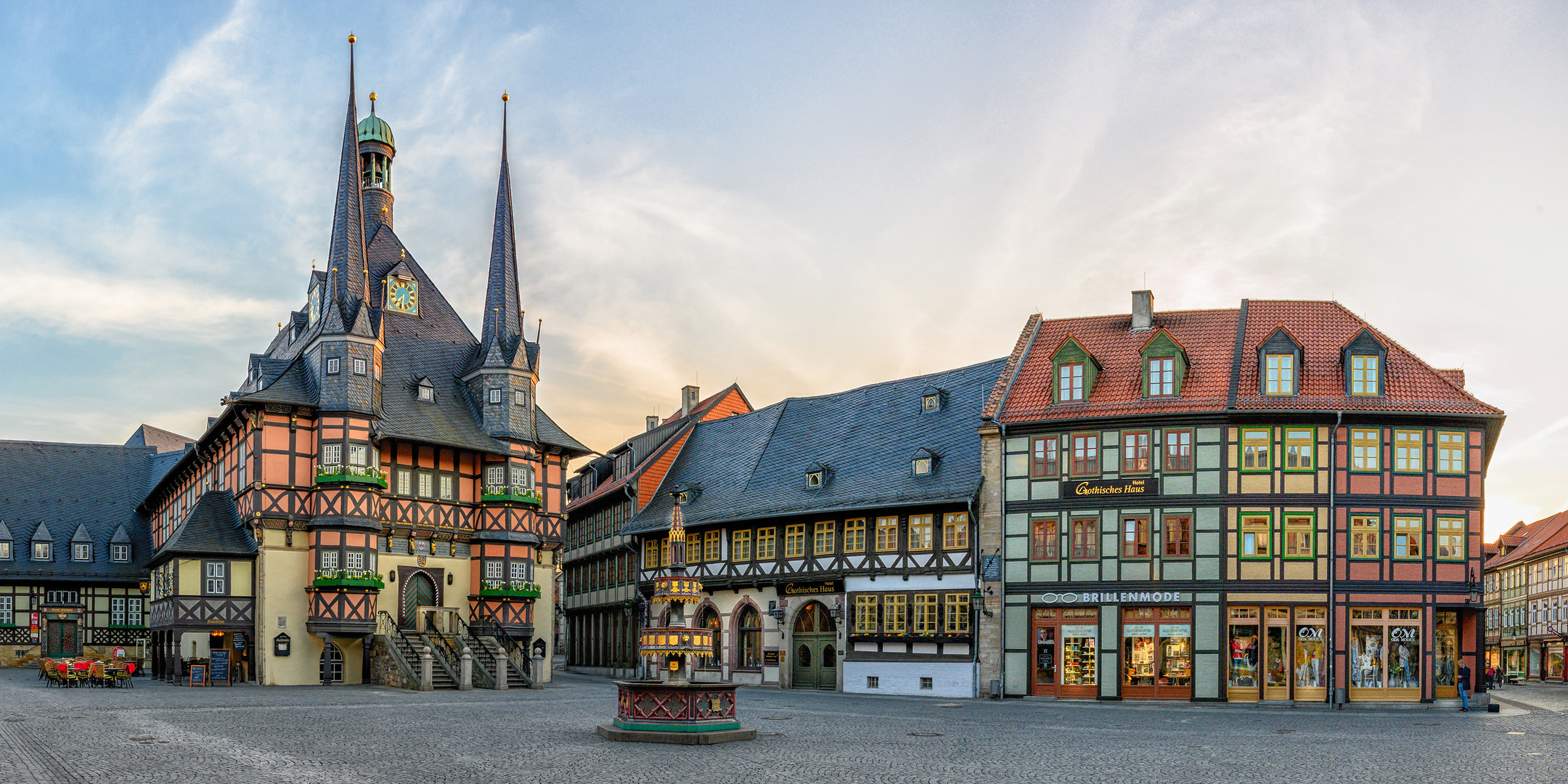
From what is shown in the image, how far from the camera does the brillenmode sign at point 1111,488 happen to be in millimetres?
37156

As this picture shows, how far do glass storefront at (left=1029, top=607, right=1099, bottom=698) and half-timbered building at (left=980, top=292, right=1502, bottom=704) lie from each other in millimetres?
45

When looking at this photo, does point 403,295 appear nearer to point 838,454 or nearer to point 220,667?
point 220,667

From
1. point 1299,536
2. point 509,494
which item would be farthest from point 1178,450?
point 509,494

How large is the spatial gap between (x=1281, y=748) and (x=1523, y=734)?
23.9 feet

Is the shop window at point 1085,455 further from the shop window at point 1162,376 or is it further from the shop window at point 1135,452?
the shop window at point 1162,376

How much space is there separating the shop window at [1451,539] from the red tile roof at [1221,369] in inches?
115

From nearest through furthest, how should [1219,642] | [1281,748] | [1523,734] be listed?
[1281,748], [1523,734], [1219,642]

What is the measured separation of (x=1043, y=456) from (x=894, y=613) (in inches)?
257

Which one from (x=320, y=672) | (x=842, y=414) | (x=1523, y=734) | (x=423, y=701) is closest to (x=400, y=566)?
(x=320, y=672)

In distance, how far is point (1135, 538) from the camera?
122ft

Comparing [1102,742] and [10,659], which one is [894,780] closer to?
[1102,742]

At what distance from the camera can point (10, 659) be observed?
192ft

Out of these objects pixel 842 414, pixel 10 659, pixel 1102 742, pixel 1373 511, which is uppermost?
pixel 842 414

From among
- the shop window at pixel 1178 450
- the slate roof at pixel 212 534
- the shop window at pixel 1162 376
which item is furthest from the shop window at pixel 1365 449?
the slate roof at pixel 212 534
